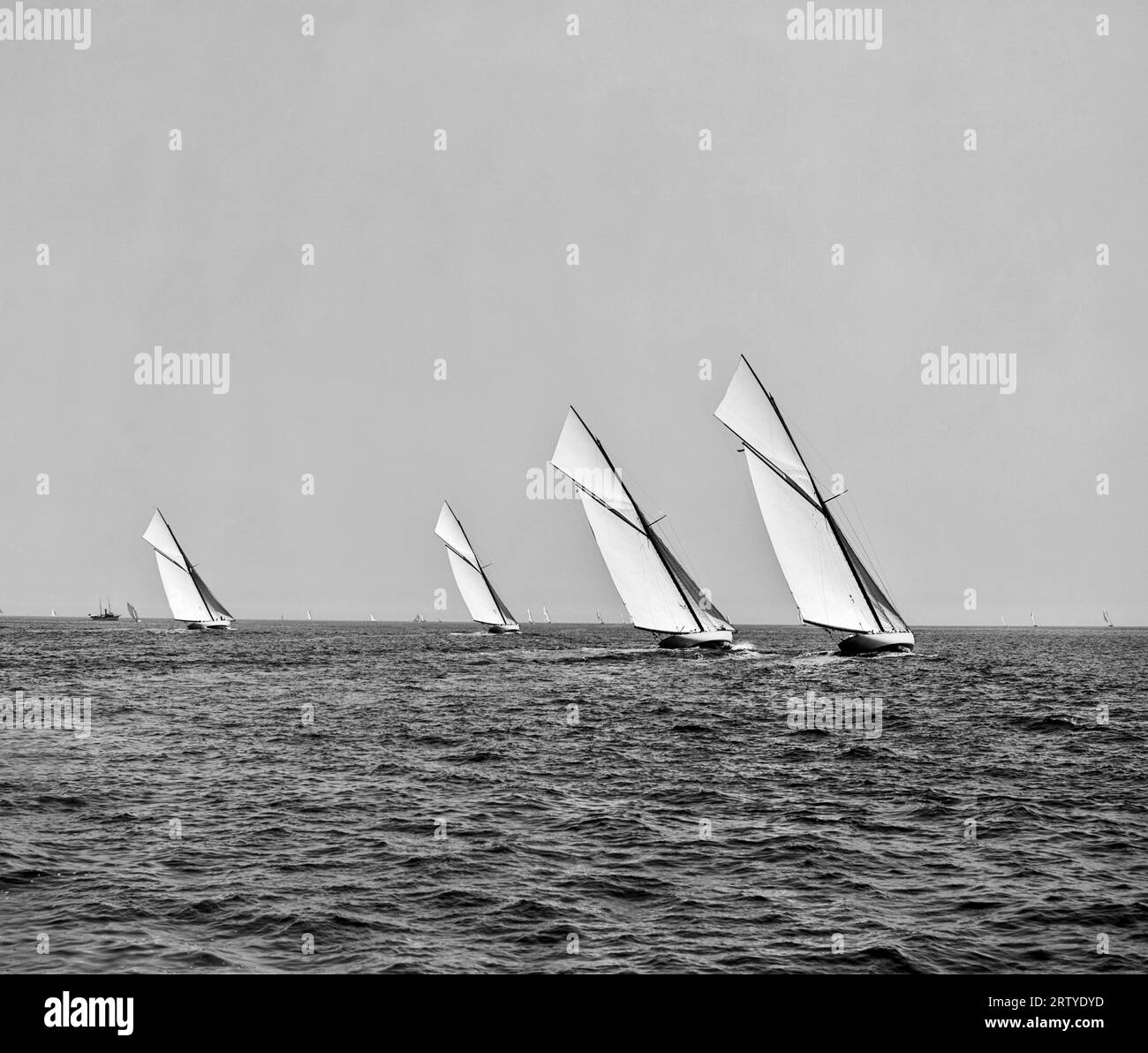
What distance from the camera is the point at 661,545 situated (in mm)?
70375

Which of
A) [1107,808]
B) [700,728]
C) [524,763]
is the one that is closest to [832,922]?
[1107,808]

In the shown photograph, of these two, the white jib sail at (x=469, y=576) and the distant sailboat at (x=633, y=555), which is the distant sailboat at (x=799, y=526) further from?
the white jib sail at (x=469, y=576)

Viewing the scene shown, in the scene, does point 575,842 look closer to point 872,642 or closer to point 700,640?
point 872,642

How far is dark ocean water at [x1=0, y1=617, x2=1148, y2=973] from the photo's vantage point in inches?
499

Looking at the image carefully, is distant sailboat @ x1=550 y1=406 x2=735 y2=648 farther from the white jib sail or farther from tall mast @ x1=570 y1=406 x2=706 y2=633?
the white jib sail

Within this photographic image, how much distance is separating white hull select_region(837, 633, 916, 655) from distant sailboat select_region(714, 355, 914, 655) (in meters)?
0.10

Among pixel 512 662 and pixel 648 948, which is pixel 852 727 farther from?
pixel 512 662

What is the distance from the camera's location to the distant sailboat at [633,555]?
70.2 meters

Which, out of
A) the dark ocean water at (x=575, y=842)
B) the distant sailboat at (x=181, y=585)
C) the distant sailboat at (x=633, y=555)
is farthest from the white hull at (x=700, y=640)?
the distant sailboat at (x=181, y=585)

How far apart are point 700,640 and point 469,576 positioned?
73.1 metres

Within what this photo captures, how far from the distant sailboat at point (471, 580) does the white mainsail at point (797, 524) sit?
82226mm

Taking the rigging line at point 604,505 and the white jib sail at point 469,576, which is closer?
the rigging line at point 604,505

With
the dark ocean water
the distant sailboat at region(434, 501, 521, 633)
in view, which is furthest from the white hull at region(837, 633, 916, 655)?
the distant sailboat at region(434, 501, 521, 633)

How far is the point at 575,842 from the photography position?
18.0 m
